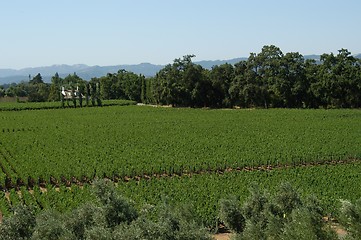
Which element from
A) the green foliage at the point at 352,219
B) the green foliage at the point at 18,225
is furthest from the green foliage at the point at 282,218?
the green foliage at the point at 18,225

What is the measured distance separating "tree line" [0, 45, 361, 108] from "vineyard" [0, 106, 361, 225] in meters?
23.6

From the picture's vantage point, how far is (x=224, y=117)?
63.5 m

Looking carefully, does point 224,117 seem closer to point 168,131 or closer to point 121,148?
point 168,131

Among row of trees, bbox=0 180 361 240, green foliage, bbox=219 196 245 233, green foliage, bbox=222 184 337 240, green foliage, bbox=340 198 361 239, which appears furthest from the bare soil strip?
green foliage, bbox=340 198 361 239

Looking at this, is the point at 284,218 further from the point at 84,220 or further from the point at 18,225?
the point at 18,225

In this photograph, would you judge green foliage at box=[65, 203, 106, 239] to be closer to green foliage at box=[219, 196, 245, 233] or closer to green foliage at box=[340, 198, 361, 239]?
green foliage at box=[219, 196, 245, 233]

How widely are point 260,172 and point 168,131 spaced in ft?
68.8

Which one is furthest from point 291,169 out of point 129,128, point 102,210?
point 129,128

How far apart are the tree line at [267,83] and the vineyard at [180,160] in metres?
23.6

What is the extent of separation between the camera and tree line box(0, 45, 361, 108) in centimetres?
7700

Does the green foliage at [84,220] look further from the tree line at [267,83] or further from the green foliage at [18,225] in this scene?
the tree line at [267,83]

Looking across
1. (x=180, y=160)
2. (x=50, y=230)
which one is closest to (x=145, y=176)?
(x=180, y=160)

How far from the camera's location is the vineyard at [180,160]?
2333cm

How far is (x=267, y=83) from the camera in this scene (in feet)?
273
